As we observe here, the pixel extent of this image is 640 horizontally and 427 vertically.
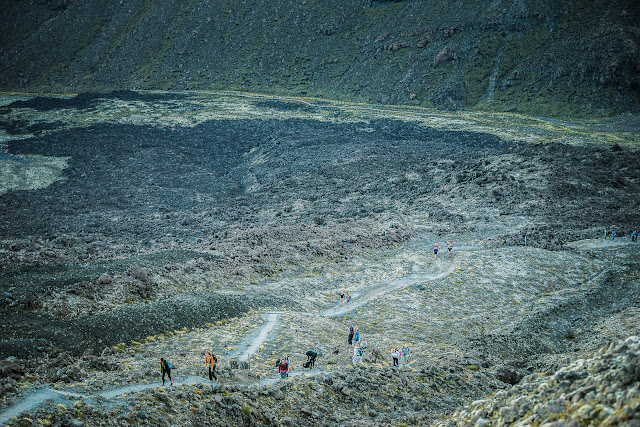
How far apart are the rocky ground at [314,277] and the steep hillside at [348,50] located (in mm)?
36252

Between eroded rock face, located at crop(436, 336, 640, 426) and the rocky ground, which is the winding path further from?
eroded rock face, located at crop(436, 336, 640, 426)

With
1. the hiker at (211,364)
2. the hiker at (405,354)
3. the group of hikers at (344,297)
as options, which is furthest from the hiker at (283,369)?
the group of hikers at (344,297)

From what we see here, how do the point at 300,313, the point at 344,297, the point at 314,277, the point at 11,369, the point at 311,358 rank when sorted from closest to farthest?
1. the point at 11,369
2. the point at 311,358
3. the point at 300,313
4. the point at 344,297
5. the point at 314,277

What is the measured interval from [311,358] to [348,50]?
5343 inches

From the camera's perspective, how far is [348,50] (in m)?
141

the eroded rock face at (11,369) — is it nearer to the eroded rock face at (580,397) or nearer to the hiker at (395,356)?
the eroded rock face at (580,397)

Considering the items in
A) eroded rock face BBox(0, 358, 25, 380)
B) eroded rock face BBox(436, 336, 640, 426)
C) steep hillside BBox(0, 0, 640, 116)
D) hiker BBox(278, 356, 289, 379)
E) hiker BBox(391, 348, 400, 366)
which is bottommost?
hiker BBox(391, 348, 400, 366)

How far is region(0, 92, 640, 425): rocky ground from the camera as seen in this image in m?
15.5

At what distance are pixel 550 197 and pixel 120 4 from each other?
187 meters

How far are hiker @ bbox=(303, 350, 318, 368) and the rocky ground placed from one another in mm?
387

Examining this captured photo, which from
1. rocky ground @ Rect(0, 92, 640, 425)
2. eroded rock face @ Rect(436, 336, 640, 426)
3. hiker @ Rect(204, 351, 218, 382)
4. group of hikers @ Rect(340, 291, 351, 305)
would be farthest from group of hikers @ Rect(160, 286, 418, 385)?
eroded rock face @ Rect(436, 336, 640, 426)

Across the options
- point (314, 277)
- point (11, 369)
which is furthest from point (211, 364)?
point (314, 277)

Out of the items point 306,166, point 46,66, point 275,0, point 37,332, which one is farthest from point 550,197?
point 46,66

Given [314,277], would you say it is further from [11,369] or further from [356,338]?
[11,369]
